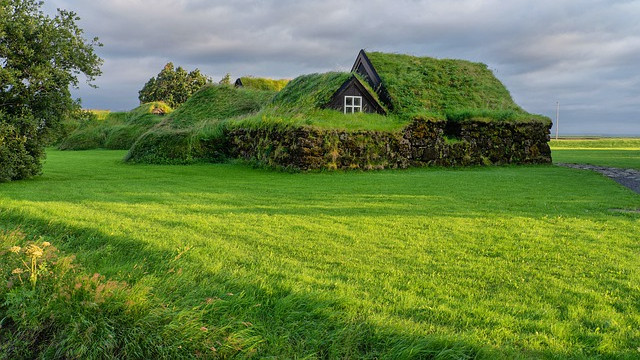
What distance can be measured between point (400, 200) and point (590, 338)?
7086 mm

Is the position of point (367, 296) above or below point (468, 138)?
below

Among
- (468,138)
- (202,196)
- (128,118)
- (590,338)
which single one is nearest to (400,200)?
(202,196)

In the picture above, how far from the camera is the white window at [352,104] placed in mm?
23469

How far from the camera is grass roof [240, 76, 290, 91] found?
39.9 meters

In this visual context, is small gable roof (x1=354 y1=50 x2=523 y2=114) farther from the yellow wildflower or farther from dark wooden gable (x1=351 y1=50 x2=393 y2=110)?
the yellow wildflower

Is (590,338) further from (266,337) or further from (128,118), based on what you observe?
(128,118)

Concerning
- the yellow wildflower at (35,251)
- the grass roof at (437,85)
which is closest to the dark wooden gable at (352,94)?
the grass roof at (437,85)

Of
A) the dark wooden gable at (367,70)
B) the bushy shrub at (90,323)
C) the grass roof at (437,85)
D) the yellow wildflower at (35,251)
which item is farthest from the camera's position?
the dark wooden gable at (367,70)

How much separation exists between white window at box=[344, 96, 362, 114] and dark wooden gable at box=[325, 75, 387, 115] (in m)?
0.17

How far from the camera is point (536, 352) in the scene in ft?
11.3

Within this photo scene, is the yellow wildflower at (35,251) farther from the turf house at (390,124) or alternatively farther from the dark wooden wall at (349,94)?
the dark wooden wall at (349,94)

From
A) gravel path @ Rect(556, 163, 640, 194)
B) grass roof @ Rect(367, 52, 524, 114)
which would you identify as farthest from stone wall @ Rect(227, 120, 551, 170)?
gravel path @ Rect(556, 163, 640, 194)

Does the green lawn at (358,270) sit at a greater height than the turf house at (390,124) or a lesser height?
lesser

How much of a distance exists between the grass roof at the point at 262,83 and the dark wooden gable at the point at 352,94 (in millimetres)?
17833
